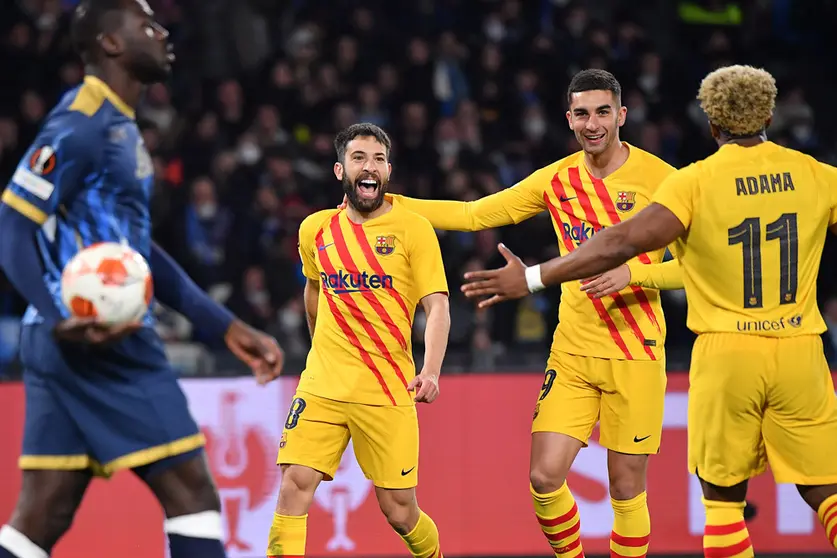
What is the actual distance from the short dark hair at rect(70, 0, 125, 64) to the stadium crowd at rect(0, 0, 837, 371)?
4.80 meters

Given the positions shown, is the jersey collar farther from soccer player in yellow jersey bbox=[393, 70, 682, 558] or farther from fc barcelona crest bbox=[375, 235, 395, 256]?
soccer player in yellow jersey bbox=[393, 70, 682, 558]

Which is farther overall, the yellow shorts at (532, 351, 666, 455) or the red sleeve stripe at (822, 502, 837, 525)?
the yellow shorts at (532, 351, 666, 455)

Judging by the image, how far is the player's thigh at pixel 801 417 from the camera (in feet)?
15.5

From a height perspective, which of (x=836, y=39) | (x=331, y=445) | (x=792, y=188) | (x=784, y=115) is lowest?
(x=331, y=445)

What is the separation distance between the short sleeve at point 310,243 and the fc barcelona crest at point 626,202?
1422mm

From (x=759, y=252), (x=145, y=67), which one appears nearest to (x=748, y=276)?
(x=759, y=252)

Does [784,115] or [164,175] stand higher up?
[784,115]

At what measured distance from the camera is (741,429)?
15.7 feet

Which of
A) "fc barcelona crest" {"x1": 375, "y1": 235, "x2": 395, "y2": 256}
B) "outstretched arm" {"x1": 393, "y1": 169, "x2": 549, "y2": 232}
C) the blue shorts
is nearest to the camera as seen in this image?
the blue shorts

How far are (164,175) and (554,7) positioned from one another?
4882 millimetres

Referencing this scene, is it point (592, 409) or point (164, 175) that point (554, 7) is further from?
point (592, 409)

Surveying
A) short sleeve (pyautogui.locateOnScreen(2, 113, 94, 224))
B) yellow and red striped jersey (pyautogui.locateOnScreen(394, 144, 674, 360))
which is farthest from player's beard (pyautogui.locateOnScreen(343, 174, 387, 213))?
short sleeve (pyautogui.locateOnScreen(2, 113, 94, 224))

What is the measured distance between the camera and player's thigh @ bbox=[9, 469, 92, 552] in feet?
13.2

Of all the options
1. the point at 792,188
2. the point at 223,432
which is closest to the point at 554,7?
the point at 223,432
